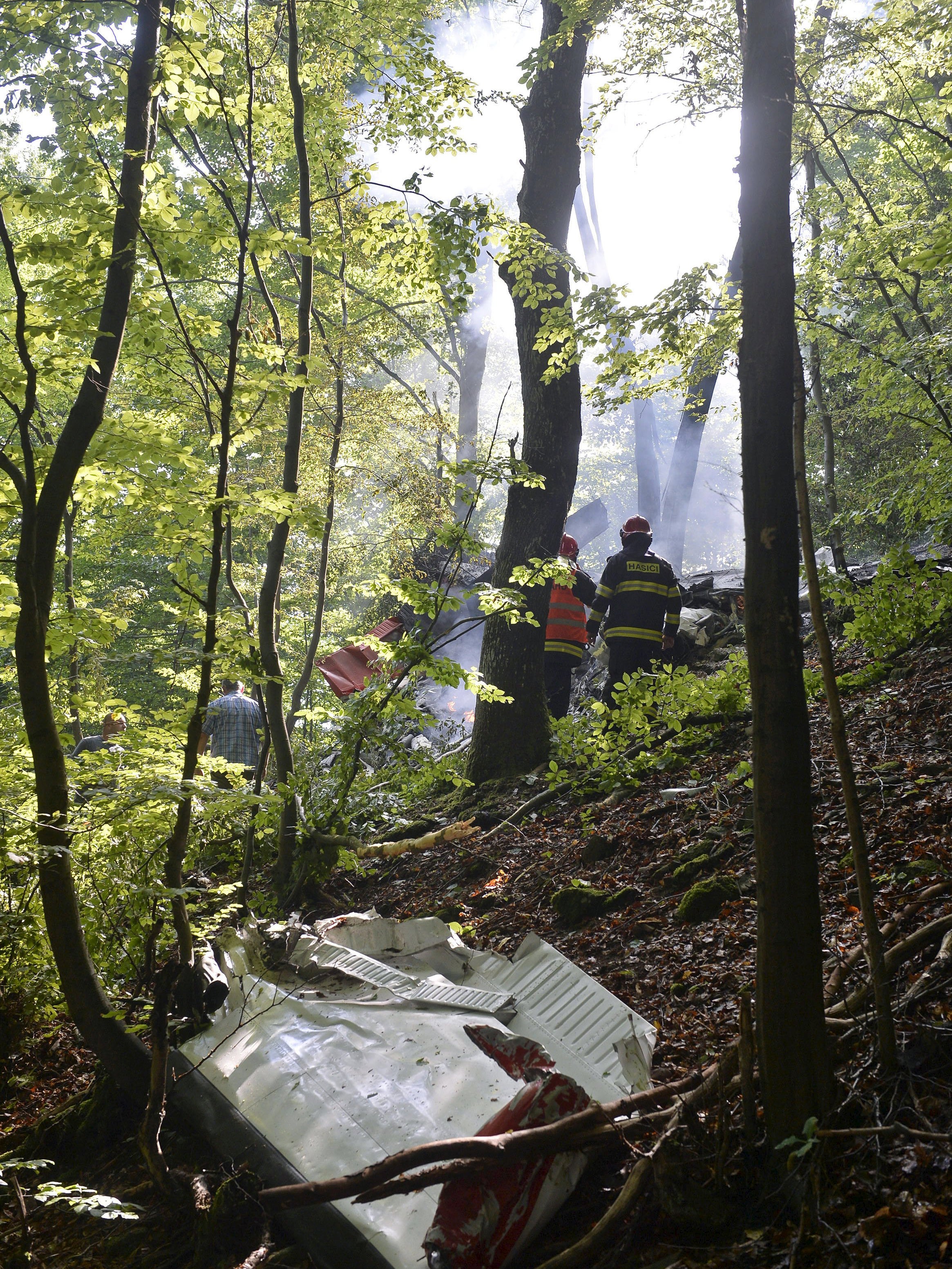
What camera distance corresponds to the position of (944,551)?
805 centimetres

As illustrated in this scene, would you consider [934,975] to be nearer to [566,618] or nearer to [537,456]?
[537,456]

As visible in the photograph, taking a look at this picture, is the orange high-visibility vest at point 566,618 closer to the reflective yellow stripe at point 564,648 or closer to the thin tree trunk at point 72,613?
the reflective yellow stripe at point 564,648

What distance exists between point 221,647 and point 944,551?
7460 millimetres

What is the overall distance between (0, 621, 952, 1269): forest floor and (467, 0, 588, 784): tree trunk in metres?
0.62

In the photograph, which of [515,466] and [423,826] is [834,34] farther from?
[423,826]

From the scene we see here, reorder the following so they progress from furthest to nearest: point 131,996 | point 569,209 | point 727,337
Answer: point 569,209 → point 727,337 → point 131,996

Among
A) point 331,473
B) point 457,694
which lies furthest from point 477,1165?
point 457,694

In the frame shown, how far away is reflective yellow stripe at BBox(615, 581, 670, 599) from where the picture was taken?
7699 millimetres

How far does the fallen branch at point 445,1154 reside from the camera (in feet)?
6.61

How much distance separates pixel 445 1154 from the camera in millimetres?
2012

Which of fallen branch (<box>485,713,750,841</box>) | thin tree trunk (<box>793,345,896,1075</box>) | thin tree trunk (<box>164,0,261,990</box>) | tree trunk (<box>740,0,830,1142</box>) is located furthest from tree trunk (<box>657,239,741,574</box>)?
thin tree trunk (<box>793,345,896,1075</box>)

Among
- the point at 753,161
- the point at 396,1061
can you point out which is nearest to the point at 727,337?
the point at 753,161

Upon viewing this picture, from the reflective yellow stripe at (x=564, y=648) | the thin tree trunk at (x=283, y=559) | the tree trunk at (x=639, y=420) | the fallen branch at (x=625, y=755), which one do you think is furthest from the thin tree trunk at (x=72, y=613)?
the tree trunk at (x=639, y=420)

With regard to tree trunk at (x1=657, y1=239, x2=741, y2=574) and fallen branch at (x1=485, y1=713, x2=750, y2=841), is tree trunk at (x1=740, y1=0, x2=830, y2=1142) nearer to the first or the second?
fallen branch at (x1=485, y1=713, x2=750, y2=841)
